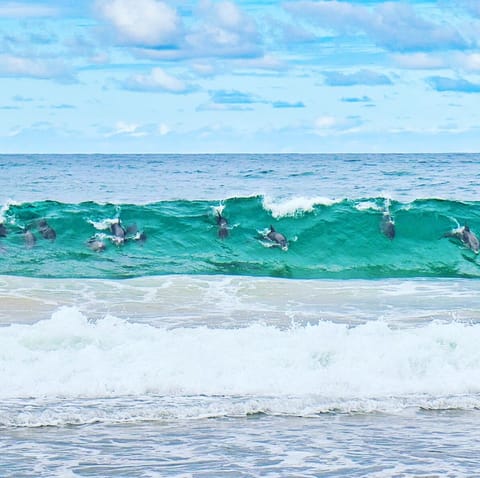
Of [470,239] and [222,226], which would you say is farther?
[222,226]

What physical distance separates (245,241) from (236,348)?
1131 cm

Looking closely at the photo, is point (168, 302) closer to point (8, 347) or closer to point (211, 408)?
point (8, 347)

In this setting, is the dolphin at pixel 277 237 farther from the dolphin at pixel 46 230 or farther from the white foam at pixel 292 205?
the dolphin at pixel 46 230

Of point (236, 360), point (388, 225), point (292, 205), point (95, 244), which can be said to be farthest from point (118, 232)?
point (236, 360)

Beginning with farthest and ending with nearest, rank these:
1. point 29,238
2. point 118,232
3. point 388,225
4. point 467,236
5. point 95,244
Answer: point 388,225 → point 118,232 → point 467,236 → point 29,238 → point 95,244

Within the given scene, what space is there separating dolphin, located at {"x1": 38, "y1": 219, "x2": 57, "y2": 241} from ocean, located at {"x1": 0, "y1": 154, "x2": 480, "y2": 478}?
0.06 m

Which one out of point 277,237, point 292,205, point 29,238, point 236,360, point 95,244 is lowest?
point 236,360

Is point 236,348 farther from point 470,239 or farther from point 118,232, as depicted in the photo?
point 470,239

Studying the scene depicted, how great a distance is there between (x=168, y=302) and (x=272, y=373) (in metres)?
5.07

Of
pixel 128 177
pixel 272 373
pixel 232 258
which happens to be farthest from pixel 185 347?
pixel 128 177

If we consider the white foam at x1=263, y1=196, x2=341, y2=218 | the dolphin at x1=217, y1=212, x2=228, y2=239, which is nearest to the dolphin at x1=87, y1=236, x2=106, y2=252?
the dolphin at x1=217, y1=212, x2=228, y2=239

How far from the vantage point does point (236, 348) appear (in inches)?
430

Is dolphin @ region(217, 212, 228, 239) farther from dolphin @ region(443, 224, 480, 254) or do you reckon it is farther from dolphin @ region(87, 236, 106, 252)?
dolphin @ region(443, 224, 480, 254)

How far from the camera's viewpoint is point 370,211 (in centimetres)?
2461
